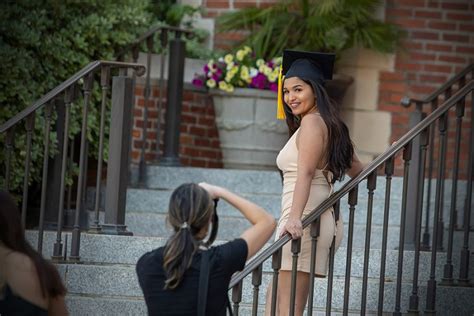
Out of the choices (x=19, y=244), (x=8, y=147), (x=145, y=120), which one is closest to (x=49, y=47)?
(x=145, y=120)

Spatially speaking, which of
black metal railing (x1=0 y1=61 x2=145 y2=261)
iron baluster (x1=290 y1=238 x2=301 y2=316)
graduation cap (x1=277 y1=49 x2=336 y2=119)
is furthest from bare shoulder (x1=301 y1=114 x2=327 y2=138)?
black metal railing (x1=0 y1=61 x2=145 y2=261)

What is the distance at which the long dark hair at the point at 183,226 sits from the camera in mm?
3785

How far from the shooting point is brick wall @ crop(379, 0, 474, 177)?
9.12 m

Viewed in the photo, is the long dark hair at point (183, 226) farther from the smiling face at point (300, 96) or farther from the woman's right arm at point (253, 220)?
the smiling face at point (300, 96)

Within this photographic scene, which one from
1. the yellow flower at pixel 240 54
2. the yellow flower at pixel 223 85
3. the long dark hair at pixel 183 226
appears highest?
the yellow flower at pixel 240 54

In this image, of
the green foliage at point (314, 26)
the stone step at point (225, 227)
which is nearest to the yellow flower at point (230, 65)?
the green foliage at point (314, 26)

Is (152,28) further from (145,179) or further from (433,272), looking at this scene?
(433,272)

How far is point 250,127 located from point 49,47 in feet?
5.88

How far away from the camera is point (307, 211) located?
17.2 feet

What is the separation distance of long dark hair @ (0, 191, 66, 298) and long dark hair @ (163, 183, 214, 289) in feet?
1.50

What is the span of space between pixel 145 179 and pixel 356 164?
9.46 feet

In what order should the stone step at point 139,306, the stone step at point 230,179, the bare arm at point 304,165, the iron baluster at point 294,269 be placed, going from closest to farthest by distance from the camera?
the bare arm at point 304,165 < the iron baluster at point 294,269 < the stone step at point 139,306 < the stone step at point 230,179

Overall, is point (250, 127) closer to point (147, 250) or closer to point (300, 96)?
point (147, 250)

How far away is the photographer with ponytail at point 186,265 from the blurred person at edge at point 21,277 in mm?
356
